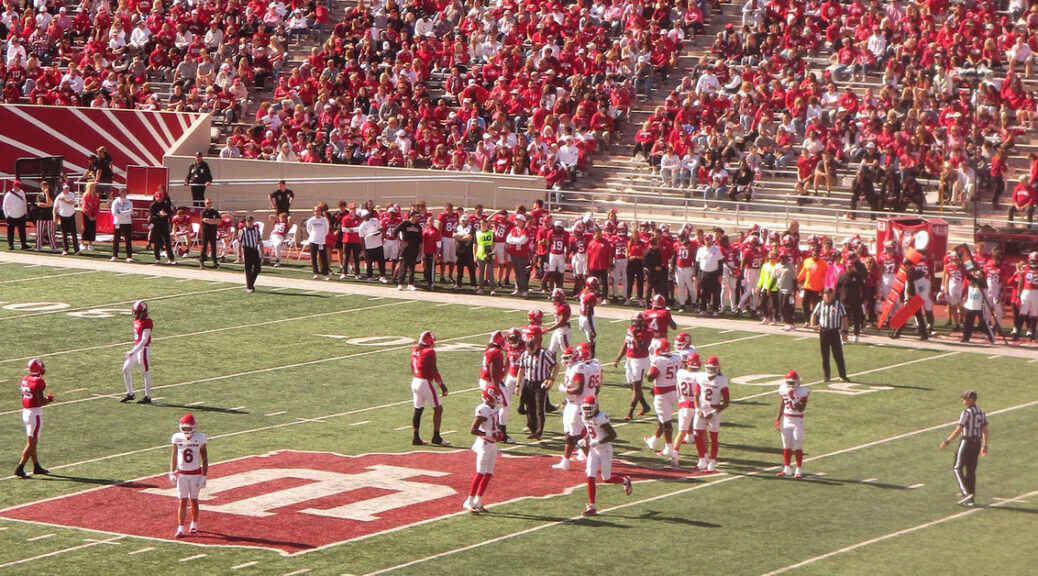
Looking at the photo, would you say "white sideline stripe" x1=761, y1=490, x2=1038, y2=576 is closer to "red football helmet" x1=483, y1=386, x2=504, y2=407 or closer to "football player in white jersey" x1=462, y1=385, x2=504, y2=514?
"football player in white jersey" x1=462, y1=385, x2=504, y2=514

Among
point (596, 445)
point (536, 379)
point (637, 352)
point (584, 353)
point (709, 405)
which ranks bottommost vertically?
point (596, 445)

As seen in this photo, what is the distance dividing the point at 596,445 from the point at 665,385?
2887 mm

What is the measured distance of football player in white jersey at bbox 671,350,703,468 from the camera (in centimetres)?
2097

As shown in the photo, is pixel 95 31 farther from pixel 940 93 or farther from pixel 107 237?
pixel 940 93

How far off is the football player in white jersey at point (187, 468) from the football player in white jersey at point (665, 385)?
606 centimetres

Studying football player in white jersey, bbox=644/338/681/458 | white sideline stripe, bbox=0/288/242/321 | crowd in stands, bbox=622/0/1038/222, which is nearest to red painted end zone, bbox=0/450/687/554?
football player in white jersey, bbox=644/338/681/458

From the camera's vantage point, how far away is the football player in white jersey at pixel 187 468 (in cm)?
1802

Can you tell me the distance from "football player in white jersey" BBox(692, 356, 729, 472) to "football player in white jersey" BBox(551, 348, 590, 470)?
1.48 m

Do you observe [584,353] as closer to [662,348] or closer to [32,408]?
[662,348]

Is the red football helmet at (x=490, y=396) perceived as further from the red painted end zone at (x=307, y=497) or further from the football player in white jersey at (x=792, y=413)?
the football player in white jersey at (x=792, y=413)

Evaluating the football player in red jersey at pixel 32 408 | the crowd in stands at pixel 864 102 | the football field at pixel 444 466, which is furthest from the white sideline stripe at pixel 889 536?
the crowd in stands at pixel 864 102

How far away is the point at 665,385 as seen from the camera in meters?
21.4

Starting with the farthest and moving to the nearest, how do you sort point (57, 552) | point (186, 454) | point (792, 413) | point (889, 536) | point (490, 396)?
point (792, 413)
point (490, 396)
point (889, 536)
point (186, 454)
point (57, 552)

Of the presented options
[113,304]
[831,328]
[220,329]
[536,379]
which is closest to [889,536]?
[536,379]
